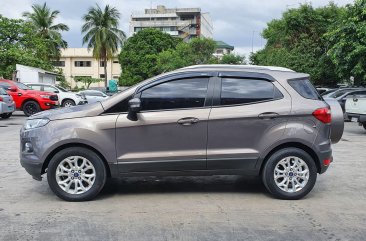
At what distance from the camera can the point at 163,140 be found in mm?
6176

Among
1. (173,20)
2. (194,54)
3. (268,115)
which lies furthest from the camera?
(173,20)

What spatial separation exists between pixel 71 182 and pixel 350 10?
2191 centimetres

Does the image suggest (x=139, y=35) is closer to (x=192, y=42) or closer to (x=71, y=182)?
(x=192, y=42)

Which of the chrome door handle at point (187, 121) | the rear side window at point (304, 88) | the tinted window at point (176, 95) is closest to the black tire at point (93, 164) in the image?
the tinted window at point (176, 95)

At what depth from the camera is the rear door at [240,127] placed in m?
6.22

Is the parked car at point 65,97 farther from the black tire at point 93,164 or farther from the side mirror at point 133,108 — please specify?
the side mirror at point 133,108

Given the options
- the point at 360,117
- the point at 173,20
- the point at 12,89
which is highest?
the point at 173,20

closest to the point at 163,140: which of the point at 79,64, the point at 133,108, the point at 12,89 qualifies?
the point at 133,108

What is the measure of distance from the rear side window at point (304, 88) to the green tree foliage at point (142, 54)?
59.6 metres

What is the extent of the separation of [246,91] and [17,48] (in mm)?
36047

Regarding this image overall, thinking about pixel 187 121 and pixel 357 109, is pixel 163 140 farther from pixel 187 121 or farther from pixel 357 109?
pixel 357 109

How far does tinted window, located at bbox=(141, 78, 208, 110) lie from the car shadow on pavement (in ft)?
4.27

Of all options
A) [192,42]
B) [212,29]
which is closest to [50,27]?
[192,42]

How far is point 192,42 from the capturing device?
5503cm
